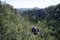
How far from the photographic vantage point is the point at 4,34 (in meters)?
35.7

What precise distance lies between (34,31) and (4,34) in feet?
92.5

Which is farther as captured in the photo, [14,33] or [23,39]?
[23,39]

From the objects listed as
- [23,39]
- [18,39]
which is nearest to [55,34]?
[23,39]

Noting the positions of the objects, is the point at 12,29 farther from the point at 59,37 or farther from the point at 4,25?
the point at 59,37

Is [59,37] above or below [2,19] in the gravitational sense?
below

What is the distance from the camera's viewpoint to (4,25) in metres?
38.0

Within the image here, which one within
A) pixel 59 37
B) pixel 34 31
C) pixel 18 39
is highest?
pixel 18 39

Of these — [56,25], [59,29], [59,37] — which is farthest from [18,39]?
[56,25]

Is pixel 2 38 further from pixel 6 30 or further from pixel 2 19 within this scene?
pixel 2 19

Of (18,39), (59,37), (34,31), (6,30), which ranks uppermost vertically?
(6,30)

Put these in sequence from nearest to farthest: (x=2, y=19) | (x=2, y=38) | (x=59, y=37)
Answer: (x=2, y=38) → (x=2, y=19) → (x=59, y=37)

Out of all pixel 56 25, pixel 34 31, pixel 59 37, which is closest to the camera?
pixel 34 31

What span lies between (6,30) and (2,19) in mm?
3653

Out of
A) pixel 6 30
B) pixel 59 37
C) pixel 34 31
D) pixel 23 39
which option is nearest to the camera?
pixel 6 30
